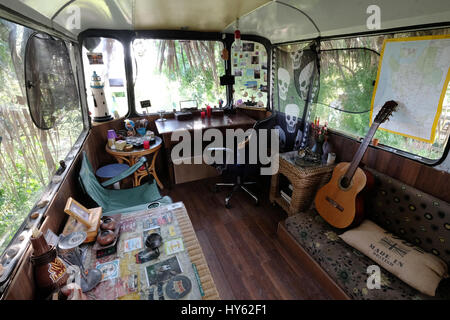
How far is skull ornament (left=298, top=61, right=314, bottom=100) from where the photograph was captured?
293 centimetres

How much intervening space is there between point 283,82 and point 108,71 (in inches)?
103

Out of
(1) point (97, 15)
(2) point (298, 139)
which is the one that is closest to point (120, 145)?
(1) point (97, 15)

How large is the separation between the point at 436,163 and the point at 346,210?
723mm

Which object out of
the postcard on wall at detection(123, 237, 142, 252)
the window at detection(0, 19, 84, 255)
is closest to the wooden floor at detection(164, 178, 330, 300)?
the postcard on wall at detection(123, 237, 142, 252)

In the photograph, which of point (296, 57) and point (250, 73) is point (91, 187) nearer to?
point (296, 57)

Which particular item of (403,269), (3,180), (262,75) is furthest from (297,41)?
(3,180)

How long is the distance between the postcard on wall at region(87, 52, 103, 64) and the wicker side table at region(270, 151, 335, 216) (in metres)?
2.75

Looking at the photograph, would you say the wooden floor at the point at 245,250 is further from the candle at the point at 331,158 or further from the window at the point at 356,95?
the window at the point at 356,95

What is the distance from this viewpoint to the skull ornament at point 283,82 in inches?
137

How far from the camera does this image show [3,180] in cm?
113

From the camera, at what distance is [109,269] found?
116 cm

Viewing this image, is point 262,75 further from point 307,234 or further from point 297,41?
point 307,234

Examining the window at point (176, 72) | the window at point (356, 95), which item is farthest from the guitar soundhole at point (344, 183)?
the window at point (176, 72)

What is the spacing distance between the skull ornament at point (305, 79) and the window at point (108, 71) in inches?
99.9
